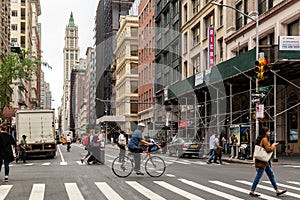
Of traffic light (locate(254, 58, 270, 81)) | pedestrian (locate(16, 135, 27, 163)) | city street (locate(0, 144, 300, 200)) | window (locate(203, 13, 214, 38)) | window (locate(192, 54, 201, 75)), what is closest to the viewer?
city street (locate(0, 144, 300, 200))

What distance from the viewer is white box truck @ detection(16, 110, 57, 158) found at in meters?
30.4

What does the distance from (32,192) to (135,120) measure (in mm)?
70073

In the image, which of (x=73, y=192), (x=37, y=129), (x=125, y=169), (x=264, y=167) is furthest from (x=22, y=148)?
(x=264, y=167)

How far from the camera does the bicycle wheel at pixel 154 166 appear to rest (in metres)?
17.0

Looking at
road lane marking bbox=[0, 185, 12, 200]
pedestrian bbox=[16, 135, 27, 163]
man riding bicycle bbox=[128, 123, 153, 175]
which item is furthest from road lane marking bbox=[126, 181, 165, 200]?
pedestrian bbox=[16, 135, 27, 163]

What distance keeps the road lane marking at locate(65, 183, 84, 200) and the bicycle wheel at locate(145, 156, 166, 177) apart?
3.40 m

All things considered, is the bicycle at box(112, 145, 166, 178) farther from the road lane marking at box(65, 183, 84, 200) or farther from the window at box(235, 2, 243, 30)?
the window at box(235, 2, 243, 30)

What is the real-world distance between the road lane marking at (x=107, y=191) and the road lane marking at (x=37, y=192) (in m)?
1.59

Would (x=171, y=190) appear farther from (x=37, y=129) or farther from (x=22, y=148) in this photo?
(x=37, y=129)

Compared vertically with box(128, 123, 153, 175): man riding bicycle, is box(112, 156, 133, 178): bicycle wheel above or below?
below

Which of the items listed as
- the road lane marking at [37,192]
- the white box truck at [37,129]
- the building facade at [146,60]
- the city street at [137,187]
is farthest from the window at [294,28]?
the building facade at [146,60]

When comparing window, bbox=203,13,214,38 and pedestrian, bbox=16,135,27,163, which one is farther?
window, bbox=203,13,214,38

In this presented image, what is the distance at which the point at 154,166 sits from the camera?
1719 centimetres

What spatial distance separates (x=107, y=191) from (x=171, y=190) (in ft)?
5.74
